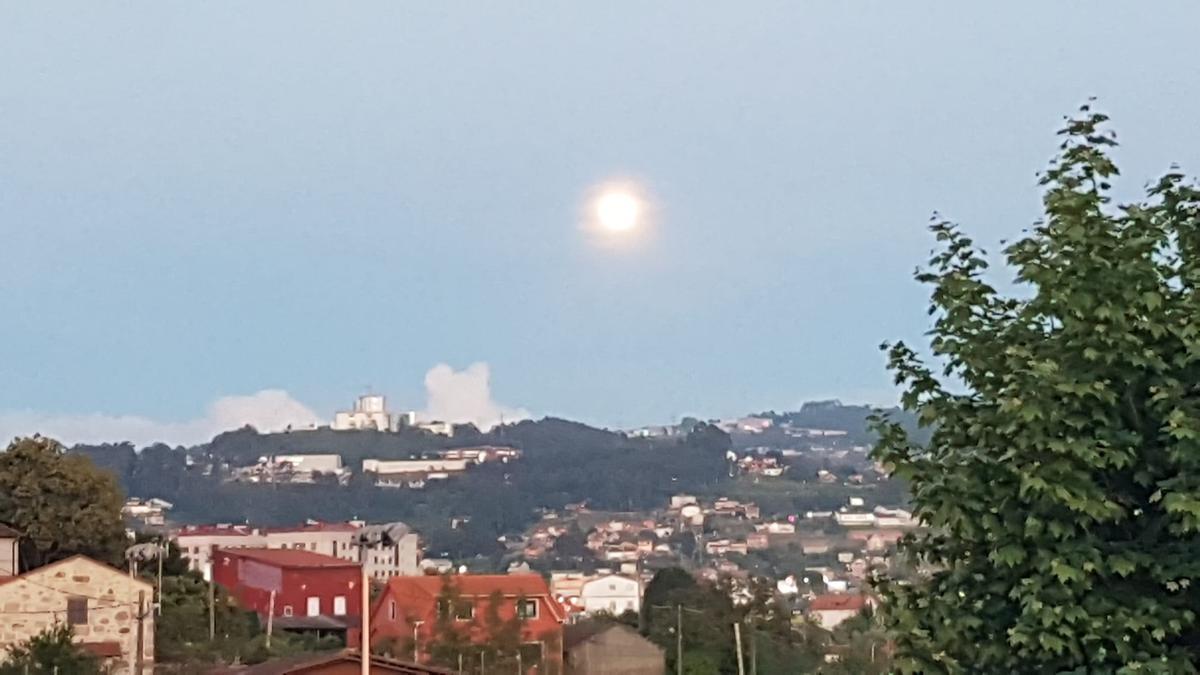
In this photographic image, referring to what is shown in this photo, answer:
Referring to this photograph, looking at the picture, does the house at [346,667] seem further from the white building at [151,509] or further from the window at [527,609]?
the white building at [151,509]

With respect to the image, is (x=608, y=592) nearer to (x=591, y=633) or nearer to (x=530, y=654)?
(x=591, y=633)

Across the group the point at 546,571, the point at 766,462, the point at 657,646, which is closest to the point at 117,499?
the point at 657,646

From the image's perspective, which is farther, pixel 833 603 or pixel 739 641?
pixel 833 603

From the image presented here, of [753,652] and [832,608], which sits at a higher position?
[832,608]

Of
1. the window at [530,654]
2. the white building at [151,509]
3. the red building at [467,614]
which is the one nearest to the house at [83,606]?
the red building at [467,614]

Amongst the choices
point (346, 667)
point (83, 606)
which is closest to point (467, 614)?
point (83, 606)

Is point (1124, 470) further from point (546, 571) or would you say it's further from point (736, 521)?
point (736, 521)
